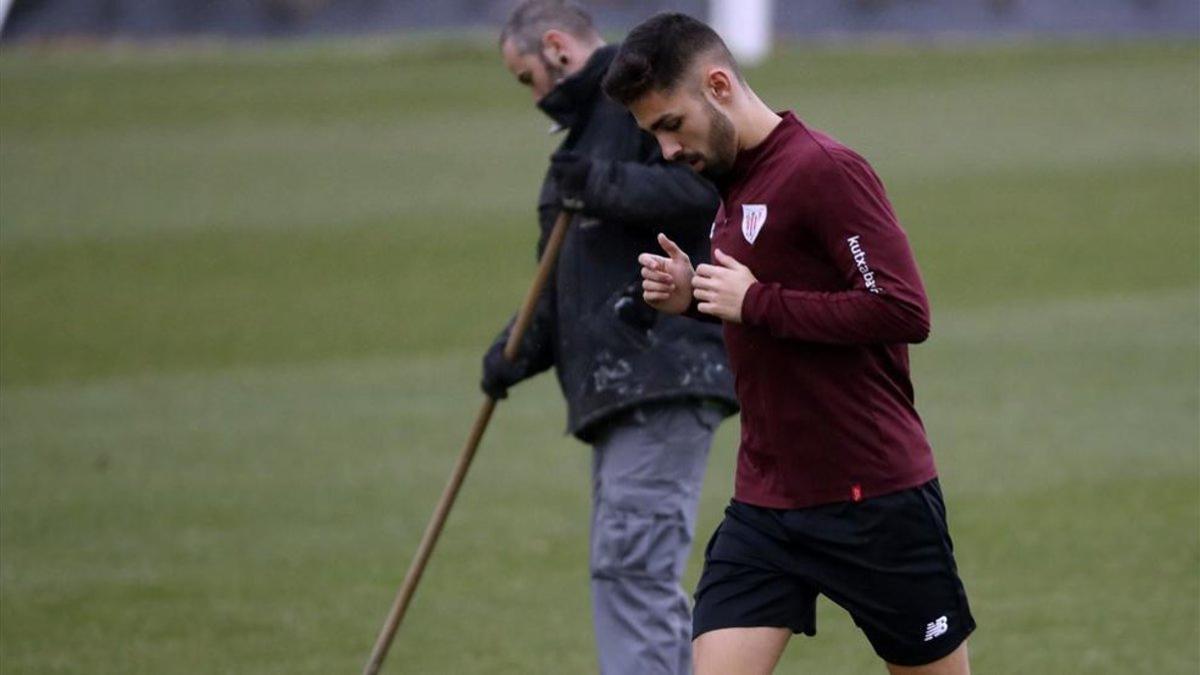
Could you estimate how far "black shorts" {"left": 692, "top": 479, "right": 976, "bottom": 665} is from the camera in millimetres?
4684

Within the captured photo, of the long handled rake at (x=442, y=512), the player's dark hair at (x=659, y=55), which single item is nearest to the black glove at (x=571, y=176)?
the long handled rake at (x=442, y=512)

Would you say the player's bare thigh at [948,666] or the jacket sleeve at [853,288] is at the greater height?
the jacket sleeve at [853,288]

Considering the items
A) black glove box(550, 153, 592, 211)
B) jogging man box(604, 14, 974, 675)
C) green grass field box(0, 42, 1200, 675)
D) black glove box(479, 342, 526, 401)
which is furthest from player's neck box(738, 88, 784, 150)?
green grass field box(0, 42, 1200, 675)

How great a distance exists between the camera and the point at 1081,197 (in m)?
19.6

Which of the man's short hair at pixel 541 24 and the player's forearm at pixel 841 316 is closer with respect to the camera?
the player's forearm at pixel 841 316

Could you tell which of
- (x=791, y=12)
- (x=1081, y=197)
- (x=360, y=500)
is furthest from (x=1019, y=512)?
(x=791, y=12)

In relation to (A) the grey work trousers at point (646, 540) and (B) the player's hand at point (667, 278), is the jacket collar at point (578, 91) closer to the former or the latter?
(A) the grey work trousers at point (646, 540)

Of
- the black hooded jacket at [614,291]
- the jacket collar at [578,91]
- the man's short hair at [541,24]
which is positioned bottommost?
the black hooded jacket at [614,291]

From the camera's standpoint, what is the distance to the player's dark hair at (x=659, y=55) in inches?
185

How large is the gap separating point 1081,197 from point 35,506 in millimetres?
12404

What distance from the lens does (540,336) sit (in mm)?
6336

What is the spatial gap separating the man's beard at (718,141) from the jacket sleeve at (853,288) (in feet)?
0.78

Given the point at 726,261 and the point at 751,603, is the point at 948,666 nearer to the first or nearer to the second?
the point at 751,603

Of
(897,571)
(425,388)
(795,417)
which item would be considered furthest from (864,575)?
(425,388)
